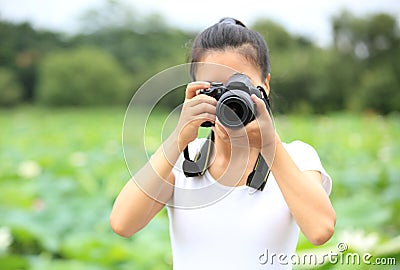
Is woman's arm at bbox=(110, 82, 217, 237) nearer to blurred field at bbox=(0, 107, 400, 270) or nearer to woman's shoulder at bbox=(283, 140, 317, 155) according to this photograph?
blurred field at bbox=(0, 107, 400, 270)

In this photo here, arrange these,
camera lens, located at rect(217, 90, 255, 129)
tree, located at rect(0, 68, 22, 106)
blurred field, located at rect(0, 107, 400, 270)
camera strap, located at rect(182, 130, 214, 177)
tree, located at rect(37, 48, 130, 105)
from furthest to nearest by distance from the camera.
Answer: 1. tree, located at rect(37, 48, 130, 105)
2. tree, located at rect(0, 68, 22, 106)
3. blurred field, located at rect(0, 107, 400, 270)
4. camera strap, located at rect(182, 130, 214, 177)
5. camera lens, located at rect(217, 90, 255, 129)

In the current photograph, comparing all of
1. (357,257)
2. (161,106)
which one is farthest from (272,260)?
(357,257)

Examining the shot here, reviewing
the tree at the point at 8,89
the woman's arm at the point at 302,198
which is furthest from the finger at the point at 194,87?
the tree at the point at 8,89

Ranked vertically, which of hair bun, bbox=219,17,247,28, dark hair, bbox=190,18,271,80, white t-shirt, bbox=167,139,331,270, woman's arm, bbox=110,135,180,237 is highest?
hair bun, bbox=219,17,247,28

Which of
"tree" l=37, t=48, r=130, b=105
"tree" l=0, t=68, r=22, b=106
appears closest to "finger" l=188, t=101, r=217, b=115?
"tree" l=37, t=48, r=130, b=105

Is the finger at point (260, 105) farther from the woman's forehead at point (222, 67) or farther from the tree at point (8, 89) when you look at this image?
the tree at point (8, 89)

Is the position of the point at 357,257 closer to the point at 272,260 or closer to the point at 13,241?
the point at 272,260

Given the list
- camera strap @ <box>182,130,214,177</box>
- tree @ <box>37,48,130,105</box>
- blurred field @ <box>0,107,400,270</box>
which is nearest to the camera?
camera strap @ <box>182,130,214,177</box>

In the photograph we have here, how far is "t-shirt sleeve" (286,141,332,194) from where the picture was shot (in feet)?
2.81

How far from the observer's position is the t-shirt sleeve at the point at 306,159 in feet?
2.81

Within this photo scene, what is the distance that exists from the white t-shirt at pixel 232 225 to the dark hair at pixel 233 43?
16 cm

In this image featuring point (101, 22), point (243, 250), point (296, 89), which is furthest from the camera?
point (101, 22)

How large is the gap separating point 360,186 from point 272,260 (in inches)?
101

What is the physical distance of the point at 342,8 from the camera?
683 inches
